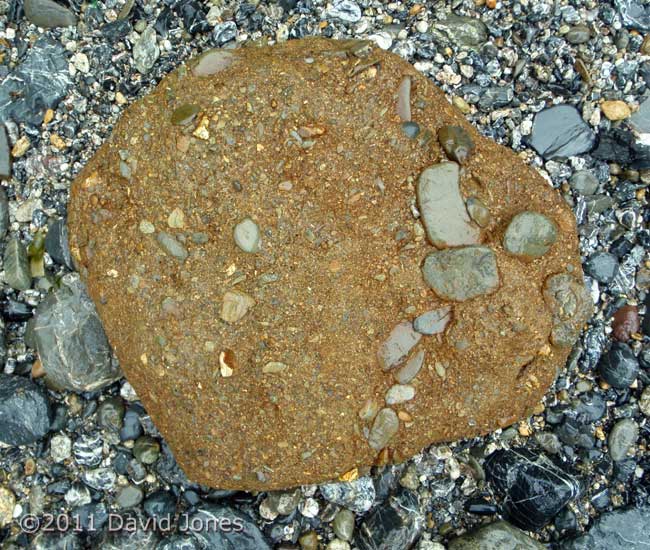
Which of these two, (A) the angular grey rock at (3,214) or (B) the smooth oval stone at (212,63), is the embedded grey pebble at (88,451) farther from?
(B) the smooth oval stone at (212,63)

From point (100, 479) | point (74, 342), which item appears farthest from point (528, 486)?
point (74, 342)

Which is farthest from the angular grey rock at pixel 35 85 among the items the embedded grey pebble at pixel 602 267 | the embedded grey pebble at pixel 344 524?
the embedded grey pebble at pixel 602 267

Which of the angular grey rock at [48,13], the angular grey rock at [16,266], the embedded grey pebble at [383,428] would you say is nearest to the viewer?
the embedded grey pebble at [383,428]

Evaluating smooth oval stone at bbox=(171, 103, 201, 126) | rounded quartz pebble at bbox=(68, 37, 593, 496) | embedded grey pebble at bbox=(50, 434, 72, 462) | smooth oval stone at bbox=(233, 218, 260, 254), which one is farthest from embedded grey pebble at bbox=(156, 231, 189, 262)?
embedded grey pebble at bbox=(50, 434, 72, 462)

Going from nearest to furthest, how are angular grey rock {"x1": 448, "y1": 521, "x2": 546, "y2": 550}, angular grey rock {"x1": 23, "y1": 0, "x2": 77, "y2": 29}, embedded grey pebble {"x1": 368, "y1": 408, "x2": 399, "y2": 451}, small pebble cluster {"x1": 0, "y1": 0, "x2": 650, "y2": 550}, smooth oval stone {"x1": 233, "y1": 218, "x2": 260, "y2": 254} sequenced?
smooth oval stone {"x1": 233, "y1": 218, "x2": 260, "y2": 254}
embedded grey pebble {"x1": 368, "y1": 408, "x2": 399, "y2": 451}
angular grey rock {"x1": 448, "y1": 521, "x2": 546, "y2": 550}
small pebble cluster {"x1": 0, "y1": 0, "x2": 650, "y2": 550}
angular grey rock {"x1": 23, "y1": 0, "x2": 77, "y2": 29}

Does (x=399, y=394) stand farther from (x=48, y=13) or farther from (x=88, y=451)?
(x=48, y=13)

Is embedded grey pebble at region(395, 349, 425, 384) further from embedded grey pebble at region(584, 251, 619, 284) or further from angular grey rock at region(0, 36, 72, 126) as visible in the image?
angular grey rock at region(0, 36, 72, 126)
